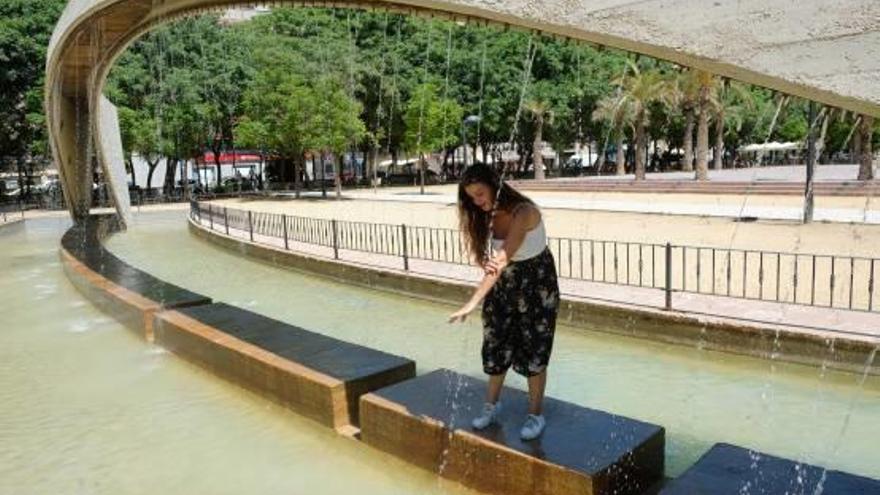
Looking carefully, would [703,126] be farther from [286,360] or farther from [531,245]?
[531,245]

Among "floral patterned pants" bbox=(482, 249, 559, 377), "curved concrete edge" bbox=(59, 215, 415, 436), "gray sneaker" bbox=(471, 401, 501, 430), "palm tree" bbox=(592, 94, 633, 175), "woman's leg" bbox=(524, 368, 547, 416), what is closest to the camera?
"floral patterned pants" bbox=(482, 249, 559, 377)

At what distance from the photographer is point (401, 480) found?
478 cm

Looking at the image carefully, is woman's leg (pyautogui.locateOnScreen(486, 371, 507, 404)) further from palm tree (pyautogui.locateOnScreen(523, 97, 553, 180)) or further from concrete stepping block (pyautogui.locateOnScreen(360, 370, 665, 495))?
palm tree (pyautogui.locateOnScreen(523, 97, 553, 180))

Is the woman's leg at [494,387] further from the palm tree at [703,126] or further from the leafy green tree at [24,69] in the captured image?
the leafy green tree at [24,69]

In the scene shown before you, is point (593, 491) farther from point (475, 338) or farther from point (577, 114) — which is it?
point (577, 114)

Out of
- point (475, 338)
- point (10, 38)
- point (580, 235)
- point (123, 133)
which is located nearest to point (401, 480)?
point (475, 338)

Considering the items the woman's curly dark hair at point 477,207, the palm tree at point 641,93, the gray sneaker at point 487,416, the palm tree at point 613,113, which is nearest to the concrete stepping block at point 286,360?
the gray sneaker at point 487,416

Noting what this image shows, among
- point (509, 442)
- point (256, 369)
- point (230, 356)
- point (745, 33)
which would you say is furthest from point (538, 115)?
point (745, 33)

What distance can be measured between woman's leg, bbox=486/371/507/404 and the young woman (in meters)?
0.05

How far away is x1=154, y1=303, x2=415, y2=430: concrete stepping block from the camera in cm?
561

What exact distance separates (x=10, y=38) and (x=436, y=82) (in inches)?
893

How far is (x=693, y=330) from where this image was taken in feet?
25.9

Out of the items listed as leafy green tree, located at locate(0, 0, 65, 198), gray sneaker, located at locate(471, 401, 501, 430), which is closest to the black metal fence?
gray sneaker, located at locate(471, 401, 501, 430)

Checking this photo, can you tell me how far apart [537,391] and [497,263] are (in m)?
0.88
